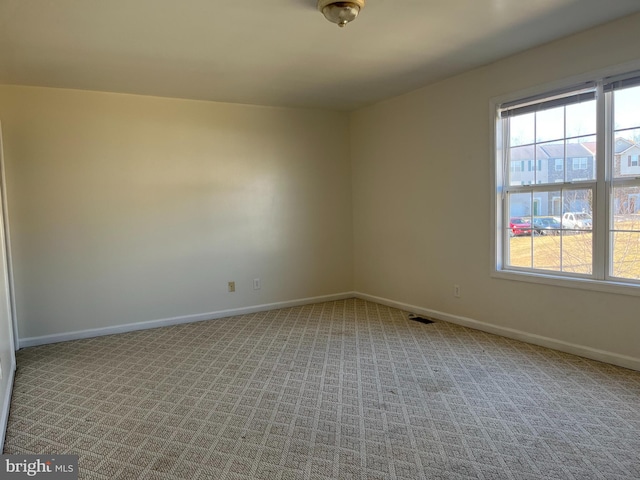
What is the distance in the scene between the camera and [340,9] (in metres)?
2.43

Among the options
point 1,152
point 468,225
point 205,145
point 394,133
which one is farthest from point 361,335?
point 1,152

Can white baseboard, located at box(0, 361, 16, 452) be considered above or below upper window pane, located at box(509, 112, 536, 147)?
below

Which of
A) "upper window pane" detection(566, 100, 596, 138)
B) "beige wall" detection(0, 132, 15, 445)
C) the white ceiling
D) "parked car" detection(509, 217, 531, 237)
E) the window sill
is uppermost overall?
the white ceiling

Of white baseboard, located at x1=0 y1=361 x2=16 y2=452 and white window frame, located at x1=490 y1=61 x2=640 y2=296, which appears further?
white window frame, located at x1=490 y1=61 x2=640 y2=296

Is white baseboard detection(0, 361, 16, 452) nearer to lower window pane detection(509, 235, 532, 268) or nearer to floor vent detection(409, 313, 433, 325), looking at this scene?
floor vent detection(409, 313, 433, 325)

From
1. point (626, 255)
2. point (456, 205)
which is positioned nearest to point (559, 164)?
point (626, 255)

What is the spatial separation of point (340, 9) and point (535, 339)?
3.07 m

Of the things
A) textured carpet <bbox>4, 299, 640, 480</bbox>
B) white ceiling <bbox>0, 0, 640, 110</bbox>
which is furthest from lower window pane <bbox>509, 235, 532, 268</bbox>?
white ceiling <bbox>0, 0, 640, 110</bbox>

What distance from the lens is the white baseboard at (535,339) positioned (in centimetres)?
302

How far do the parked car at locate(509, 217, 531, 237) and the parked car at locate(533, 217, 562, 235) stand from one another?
7cm

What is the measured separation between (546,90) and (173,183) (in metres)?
3.77

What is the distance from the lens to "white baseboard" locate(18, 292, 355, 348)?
4043 millimetres

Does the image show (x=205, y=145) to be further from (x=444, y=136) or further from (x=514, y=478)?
(x=514, y=478)

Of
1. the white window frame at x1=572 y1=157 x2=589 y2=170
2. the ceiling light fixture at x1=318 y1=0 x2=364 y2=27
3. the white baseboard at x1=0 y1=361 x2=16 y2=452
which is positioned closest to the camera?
the white baseboard at x1=0 y1=361 x2=16 y2=452
